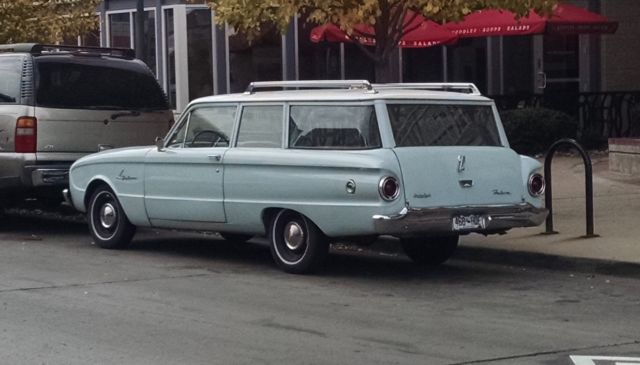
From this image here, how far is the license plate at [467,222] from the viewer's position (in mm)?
11367

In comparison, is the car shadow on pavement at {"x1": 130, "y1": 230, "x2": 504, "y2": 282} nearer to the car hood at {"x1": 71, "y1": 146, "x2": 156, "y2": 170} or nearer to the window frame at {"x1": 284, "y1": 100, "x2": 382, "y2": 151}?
the car hood at {"x1": 71, "y1": 146, "x2": 156, "y2": 170}

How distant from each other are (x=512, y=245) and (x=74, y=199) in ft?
16.0

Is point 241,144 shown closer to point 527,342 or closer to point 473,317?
point 473,317

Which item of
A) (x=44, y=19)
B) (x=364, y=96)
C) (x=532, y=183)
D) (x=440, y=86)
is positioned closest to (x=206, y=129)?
(x=364, y=96)

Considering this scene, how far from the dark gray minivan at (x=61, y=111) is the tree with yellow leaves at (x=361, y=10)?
155 cm

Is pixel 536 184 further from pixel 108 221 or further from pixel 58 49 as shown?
pixel 58 49

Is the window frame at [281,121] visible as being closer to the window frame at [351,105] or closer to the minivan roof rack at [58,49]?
the window frame at [351,105]

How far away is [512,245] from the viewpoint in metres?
13.1

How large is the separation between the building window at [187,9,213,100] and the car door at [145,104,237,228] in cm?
1309

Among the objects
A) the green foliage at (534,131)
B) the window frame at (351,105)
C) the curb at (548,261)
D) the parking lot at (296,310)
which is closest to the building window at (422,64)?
the green foliage at (534,131)

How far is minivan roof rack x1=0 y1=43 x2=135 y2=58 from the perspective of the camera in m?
15.4

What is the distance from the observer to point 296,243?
39.3 feet

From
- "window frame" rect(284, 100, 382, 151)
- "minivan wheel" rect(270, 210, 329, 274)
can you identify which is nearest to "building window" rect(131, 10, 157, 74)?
"window frame" rect(284, 100, 382, 151)

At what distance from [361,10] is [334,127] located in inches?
119
